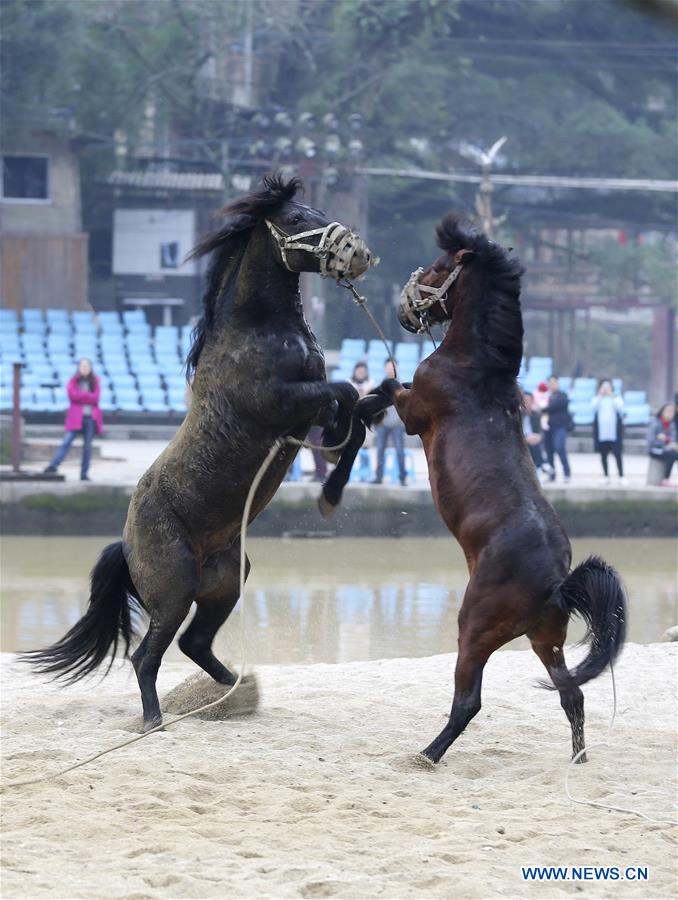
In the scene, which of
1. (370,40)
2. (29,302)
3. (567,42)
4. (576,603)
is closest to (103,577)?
(576,603)

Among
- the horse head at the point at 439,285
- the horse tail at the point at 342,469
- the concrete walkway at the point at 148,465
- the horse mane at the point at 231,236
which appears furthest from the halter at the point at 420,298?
the concrete walkway at the point at 148,465

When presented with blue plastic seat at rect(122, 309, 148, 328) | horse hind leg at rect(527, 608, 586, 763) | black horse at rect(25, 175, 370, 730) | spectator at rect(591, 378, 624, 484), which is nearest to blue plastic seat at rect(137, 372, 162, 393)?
blue plastic seat at rect(122, 309, 148, 328)

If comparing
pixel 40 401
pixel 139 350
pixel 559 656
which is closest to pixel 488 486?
pixel 559 656

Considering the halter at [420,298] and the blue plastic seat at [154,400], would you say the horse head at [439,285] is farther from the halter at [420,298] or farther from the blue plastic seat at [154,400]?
the blue plastic seat at [154,400]

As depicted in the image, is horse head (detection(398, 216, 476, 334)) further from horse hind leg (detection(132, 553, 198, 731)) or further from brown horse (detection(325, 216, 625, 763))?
horse hind leg (detection(132, 553, 198, 731))

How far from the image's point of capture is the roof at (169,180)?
31594mm

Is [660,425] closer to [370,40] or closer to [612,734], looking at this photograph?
[612,734]

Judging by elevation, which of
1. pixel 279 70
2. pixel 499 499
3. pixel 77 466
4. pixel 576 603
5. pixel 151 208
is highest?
pixel 279 70

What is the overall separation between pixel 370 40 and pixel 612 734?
28.3 m

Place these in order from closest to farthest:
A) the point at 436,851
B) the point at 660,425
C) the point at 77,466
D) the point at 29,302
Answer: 1. the point at 436,851
2. the point at 660,425
3. the point at 77,466
4. the point at 29,302

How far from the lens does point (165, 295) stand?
32.2 meters

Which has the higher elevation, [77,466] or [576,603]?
[576,603]

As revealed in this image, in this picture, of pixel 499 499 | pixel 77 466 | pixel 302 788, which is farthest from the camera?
pixel 77 466

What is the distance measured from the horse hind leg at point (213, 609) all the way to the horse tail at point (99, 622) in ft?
→ 1.12
